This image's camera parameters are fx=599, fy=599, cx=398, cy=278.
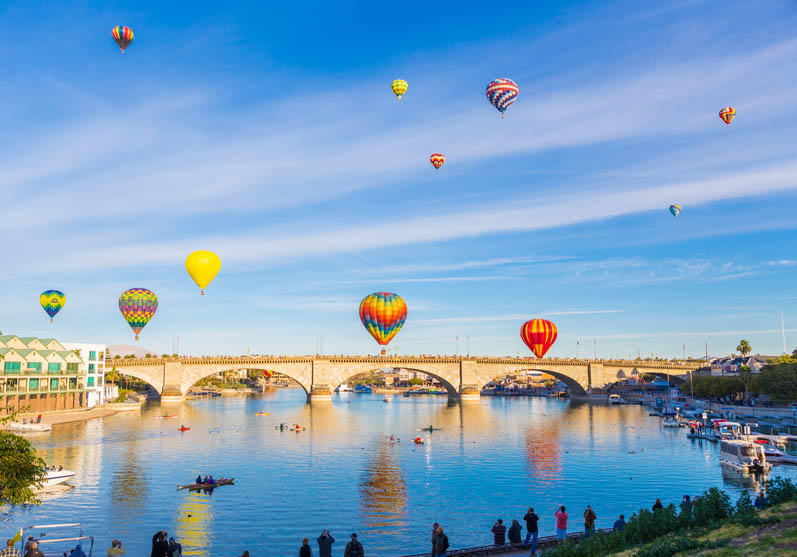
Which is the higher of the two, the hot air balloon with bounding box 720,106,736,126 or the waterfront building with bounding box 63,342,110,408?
the hot air balloon with bounding box 720,106,736,126

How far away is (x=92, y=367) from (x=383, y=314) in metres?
60.7

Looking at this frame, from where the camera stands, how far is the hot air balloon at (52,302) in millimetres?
123375

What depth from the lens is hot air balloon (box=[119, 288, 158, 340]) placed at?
404 feet

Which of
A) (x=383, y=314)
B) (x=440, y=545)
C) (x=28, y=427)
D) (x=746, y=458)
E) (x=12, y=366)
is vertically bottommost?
(x=746, y=458)

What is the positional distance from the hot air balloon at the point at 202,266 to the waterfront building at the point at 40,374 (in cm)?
3239

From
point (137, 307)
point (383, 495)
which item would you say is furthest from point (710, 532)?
point (137, 307)

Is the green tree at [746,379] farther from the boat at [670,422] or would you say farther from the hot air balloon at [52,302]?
the hot air balloon at [52,302]

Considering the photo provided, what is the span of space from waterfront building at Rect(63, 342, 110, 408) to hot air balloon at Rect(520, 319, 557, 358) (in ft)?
312

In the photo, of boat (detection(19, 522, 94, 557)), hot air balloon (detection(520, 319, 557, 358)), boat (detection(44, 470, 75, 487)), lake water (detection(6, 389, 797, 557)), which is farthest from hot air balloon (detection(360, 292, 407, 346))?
boat (detection(19, 522, 94, 557))

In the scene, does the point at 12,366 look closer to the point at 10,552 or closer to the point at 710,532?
the point at 10,552

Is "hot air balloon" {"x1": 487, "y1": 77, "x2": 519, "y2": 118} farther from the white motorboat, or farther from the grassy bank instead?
the grassy bank

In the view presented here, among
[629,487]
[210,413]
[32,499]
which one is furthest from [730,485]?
[210,413]

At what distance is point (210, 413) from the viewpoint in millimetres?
132000

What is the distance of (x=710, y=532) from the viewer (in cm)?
2095
